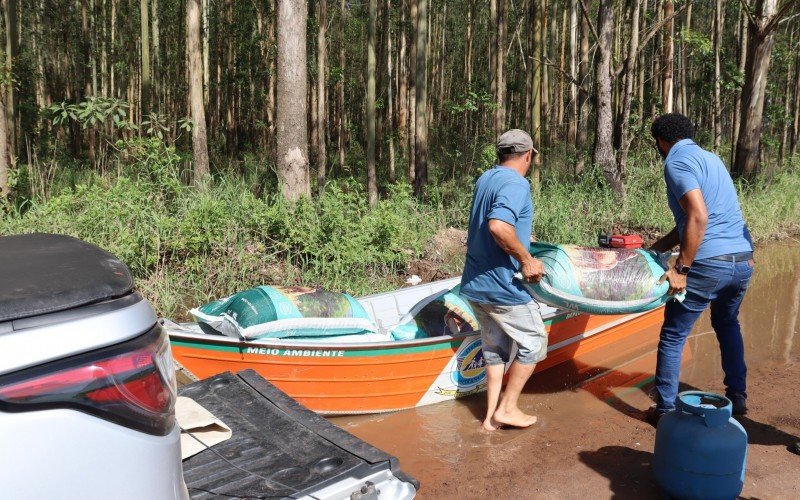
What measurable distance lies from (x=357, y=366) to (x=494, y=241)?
1.38 metres

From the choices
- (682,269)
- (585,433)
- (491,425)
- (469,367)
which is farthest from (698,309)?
(469,367)

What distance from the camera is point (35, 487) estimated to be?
1403 mm

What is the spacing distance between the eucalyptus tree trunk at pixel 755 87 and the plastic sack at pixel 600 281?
1090cm

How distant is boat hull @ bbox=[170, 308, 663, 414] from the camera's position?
15.4 feet

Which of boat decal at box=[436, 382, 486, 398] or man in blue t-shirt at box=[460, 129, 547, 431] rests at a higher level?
man in blue t-shirt at box=[460, 129, 547, 431]

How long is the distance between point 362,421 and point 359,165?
1752cm

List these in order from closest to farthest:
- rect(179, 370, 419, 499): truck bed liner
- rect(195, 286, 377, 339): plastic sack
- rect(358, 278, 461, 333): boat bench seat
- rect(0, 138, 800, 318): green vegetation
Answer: rect(179, 370, 419, 499): truck bed liner < rect(195, 286, 377, 339): plastic sack < rect(358, 278, 461, 333): boat bench seat < rect(0, 138, 800, 318): green vegetation

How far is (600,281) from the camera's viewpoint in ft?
14.9

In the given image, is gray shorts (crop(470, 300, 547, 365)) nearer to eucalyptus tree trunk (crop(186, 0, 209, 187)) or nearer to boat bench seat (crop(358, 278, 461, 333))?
boat bench seat (crop(358, 278, 461, 333))

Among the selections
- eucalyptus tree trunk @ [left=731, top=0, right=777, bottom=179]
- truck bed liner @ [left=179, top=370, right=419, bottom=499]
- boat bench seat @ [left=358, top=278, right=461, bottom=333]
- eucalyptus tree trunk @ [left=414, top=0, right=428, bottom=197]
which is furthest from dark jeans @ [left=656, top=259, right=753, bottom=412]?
eucalyptus tree trunk @ [left=731, top=0, right=777, bottom=179]

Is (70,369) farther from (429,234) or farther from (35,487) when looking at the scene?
(429,234)

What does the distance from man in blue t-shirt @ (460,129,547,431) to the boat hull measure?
506mm

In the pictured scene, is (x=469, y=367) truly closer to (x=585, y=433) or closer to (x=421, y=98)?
(x=585, y=433)

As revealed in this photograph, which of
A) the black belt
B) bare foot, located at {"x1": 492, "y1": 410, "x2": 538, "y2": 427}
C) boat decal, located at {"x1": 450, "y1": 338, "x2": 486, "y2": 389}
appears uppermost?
the black belt
